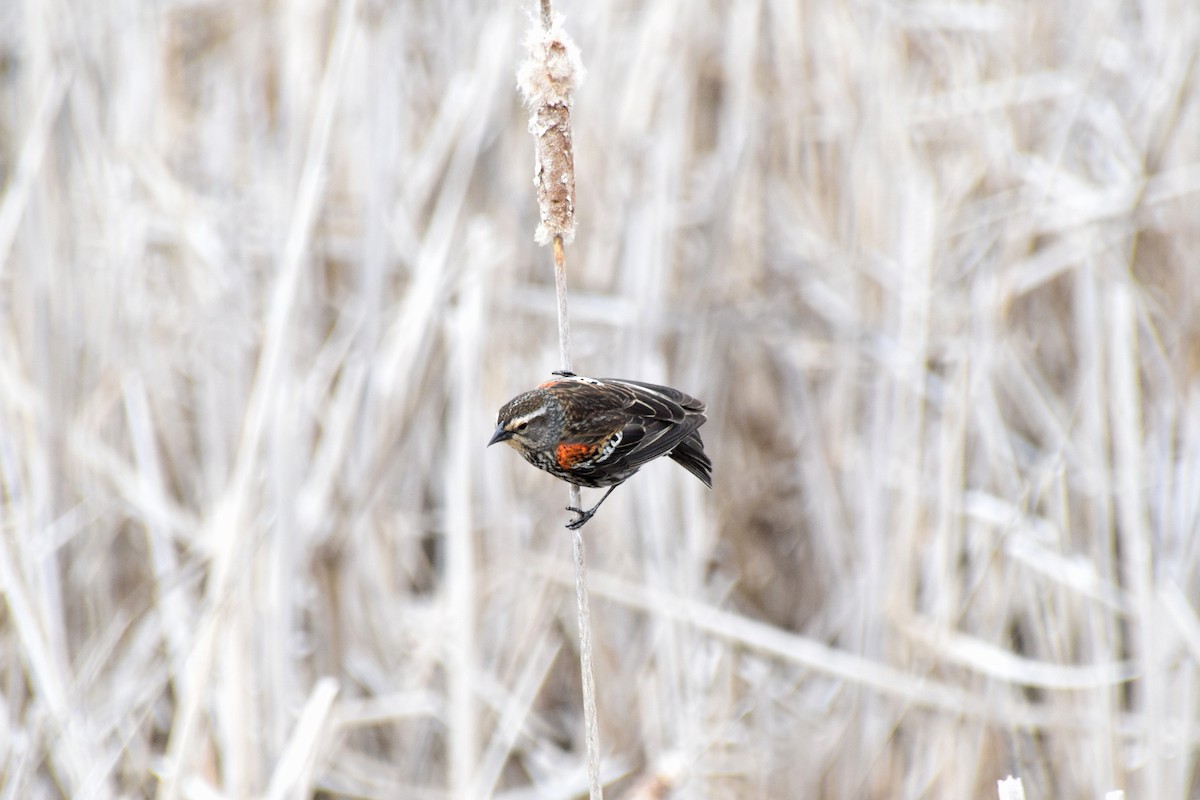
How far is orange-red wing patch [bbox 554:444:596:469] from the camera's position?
1.82 meters

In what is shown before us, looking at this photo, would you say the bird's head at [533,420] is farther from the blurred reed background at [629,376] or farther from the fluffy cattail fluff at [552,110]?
the blurred reed background at [629,376]

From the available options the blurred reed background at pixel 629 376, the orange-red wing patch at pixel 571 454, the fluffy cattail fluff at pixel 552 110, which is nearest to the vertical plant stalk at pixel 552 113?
A: the fluffy cattail fluff at pixel 552 110

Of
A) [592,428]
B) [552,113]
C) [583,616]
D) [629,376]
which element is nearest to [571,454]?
[592,428]

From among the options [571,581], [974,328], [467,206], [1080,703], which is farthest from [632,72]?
[1080,703]

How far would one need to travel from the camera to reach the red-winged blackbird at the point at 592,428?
5.99 ft

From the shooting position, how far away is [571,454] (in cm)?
182

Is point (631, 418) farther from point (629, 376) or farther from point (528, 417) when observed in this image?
point (629, 376)

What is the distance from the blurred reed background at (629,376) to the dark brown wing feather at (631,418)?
30.2 inches

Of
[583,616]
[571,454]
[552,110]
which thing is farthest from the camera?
[571,454]

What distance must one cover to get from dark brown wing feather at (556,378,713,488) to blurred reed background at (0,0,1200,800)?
30.2 inches

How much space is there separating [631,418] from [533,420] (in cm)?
17

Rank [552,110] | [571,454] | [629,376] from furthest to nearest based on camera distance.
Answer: [629,376]
[571,454]
[552,110]

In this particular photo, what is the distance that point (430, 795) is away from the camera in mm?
2768

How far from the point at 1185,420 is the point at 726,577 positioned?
1.30 m
